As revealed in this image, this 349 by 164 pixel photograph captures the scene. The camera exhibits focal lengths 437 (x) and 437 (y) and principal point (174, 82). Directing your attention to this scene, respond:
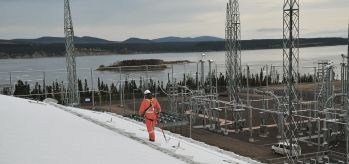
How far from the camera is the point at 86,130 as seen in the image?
8719 mm

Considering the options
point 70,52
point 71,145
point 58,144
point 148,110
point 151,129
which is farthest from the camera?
point 70,52

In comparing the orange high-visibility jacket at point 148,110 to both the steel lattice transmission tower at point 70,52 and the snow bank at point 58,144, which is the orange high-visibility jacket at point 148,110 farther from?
the steel lattice transmission tower at point 70,52

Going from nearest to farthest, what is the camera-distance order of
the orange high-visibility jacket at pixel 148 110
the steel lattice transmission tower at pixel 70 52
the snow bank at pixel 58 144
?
1. the snow bank at pixel 58 144
2. the orange high-visibility jacket at pixel 148 110
3. the steel lattice transmission tower at pixel 70 52

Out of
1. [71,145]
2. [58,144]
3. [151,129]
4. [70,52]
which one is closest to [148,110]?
[151,129]

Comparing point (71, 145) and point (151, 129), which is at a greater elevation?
point (71, 145)

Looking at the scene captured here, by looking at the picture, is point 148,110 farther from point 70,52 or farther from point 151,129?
point 70,52

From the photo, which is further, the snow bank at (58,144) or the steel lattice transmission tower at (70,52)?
the steel lattice transmission tower at (70,52)

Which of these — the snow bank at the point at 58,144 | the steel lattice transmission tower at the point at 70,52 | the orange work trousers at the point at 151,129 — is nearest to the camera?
the snow bank at the point at 58,144

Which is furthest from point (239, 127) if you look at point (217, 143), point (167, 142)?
point (167, 142)

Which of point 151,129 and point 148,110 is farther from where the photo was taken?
point 148,110

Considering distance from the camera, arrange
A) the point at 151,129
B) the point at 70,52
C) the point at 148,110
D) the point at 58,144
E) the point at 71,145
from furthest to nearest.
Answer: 1. the point at 70,52
2. the point at 148,110
3. the point at 151,129
4. the point at 71,145
5. the point at 58,144

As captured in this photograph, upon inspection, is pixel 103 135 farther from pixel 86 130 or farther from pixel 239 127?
pixel 239 127

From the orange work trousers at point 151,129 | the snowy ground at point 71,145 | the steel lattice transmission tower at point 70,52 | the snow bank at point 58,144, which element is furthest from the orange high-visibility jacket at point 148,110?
the steel lattice transmission tower at point 70,52

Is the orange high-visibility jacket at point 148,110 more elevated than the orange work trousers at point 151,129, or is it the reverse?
the orange high-visibility jacket at point 148,110
